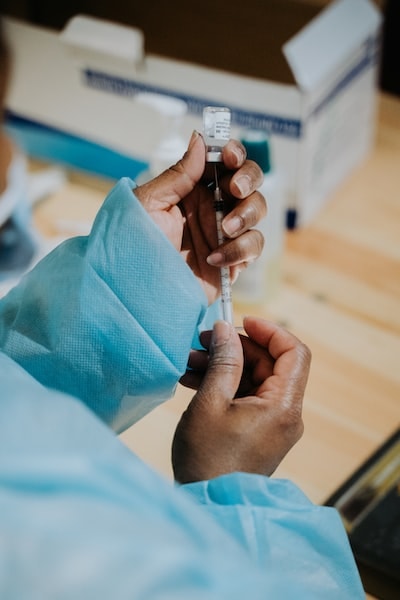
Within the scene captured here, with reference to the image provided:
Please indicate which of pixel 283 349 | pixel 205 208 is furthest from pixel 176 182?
pixel 283 349

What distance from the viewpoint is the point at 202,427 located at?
49 cm

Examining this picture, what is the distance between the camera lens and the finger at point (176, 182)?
573 mm

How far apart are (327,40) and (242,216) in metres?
0.47

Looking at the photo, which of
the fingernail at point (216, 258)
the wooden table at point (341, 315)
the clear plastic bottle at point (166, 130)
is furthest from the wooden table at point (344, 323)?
the clear plastic bottle at point (166, 130)

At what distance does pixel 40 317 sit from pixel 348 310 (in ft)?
1.46

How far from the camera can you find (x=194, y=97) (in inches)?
38.3

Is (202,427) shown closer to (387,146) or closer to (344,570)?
(344,570)

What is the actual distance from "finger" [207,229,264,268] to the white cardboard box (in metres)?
0.33

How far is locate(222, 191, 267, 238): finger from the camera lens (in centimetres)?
58

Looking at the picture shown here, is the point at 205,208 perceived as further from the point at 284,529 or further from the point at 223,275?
the point at 284,529

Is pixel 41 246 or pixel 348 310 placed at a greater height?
pixel 348 310

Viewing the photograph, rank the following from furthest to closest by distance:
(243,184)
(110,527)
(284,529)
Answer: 1. (243,184)
2. (284,529)
3. (110,527)

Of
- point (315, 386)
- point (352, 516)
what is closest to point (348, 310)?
point (315, 386)

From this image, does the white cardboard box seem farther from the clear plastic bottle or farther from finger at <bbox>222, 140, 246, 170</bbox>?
finger at <bbox>222, 140, 246, 170</bbox>
